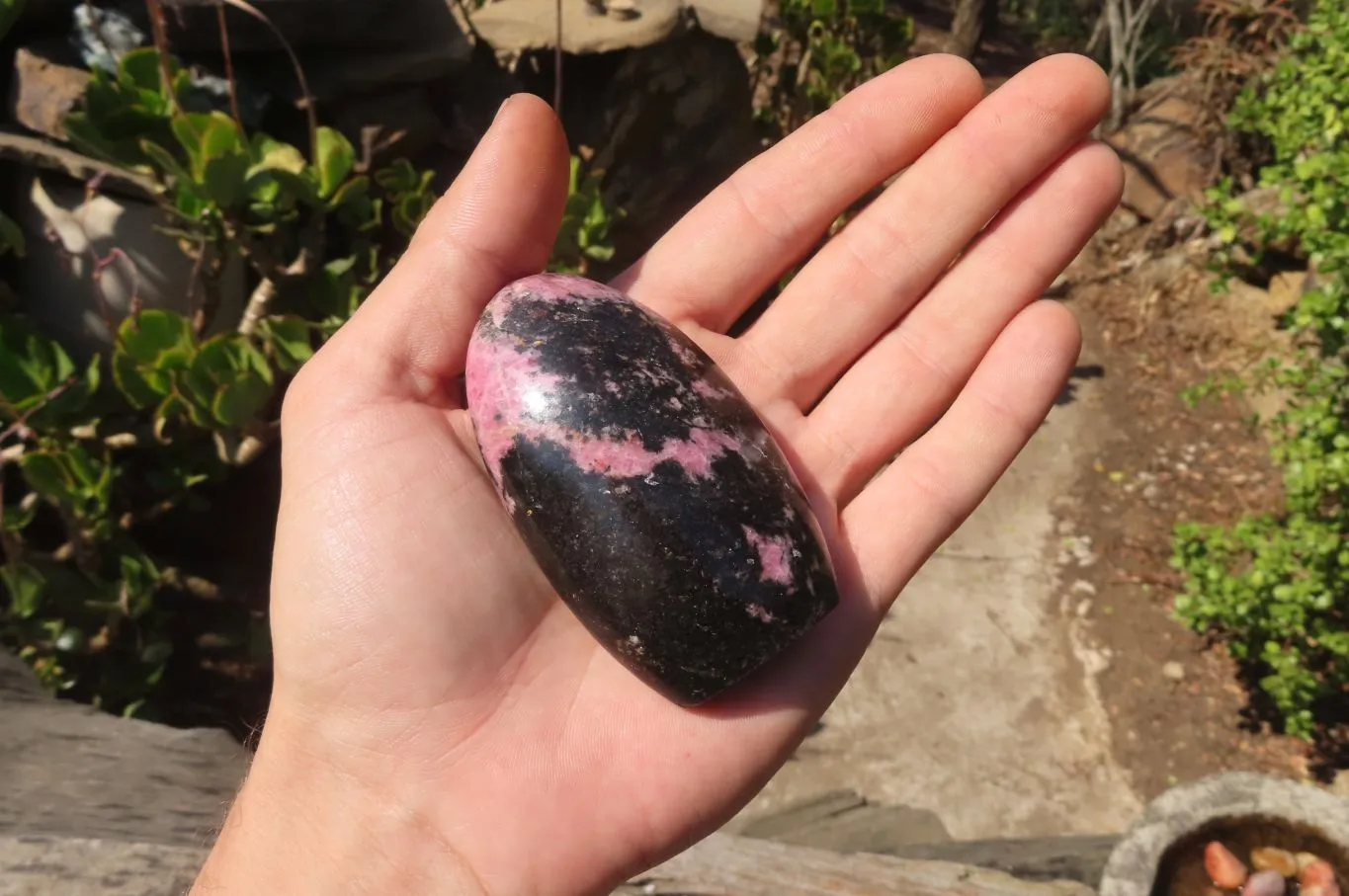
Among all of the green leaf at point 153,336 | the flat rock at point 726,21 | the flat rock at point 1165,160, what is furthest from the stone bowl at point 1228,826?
the flat rock at point 1165,160

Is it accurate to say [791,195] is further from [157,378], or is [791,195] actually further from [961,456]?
[157,378]

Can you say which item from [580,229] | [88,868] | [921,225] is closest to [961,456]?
[921,225]

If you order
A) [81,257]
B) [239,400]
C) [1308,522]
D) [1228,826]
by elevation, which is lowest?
[1228,826]

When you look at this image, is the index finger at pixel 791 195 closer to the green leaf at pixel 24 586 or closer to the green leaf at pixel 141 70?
the green leaf at pixel 141 70

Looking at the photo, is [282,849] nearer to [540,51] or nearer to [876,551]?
[876,551]

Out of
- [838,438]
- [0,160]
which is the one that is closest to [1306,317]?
[838,438]

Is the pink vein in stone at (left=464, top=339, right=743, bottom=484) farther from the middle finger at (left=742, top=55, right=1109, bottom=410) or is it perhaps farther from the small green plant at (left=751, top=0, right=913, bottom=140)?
the small green plant at (left=751, top=0, right=913, bottom=140)
